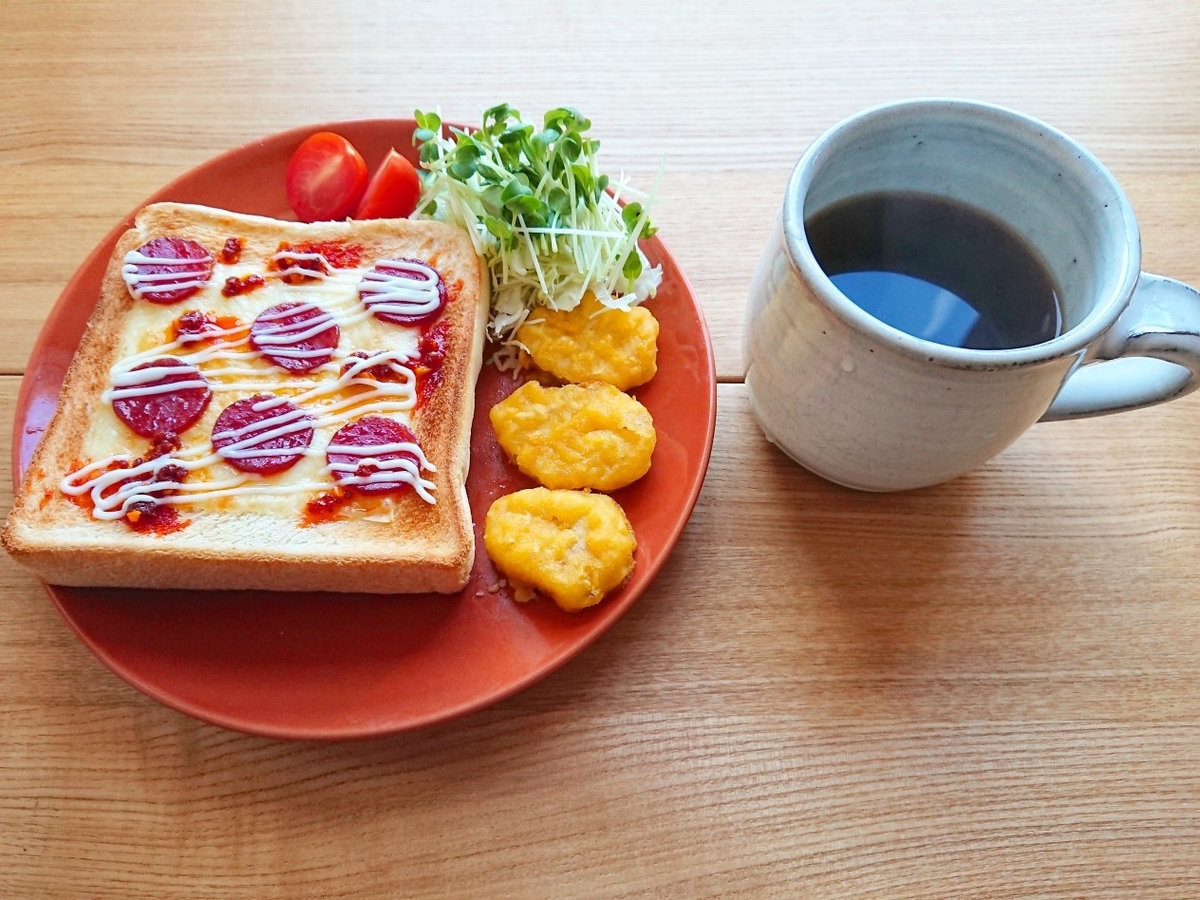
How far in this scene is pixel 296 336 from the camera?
Answer: 1.61 metres

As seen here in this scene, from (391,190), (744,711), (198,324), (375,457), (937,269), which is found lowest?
(744,711)

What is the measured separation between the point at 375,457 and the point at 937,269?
980mm

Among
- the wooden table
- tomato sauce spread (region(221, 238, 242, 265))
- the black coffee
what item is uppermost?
the black coffee

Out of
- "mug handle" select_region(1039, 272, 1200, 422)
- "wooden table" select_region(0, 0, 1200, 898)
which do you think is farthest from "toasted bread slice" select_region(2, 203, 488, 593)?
"mug handle" select_region(1039, 272, 1200, 422)

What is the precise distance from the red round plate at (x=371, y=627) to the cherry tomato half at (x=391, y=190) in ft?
1.65

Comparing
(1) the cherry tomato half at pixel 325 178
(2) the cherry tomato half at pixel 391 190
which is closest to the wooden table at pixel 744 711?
(1) the cherry tomato half at pixel 325 178

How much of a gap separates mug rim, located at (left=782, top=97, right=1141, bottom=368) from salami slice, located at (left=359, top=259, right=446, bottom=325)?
0.73 metres

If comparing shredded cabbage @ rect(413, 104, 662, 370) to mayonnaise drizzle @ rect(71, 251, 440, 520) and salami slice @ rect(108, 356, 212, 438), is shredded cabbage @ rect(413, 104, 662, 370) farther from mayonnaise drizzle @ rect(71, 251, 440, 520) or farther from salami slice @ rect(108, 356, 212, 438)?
salami slice @ rect(108, 356, 212, 438)

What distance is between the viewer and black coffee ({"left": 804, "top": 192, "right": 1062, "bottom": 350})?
1.36 metres

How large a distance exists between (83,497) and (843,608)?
1309 millimetres

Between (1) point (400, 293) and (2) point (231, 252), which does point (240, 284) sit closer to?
(2) point (231, 252)

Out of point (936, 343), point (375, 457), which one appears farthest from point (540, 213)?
point (936, 343)

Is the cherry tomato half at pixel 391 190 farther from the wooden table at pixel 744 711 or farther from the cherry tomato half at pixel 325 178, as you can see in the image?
the wooden table at pixel 744 711

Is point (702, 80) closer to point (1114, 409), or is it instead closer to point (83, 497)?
point (1114, 409)
